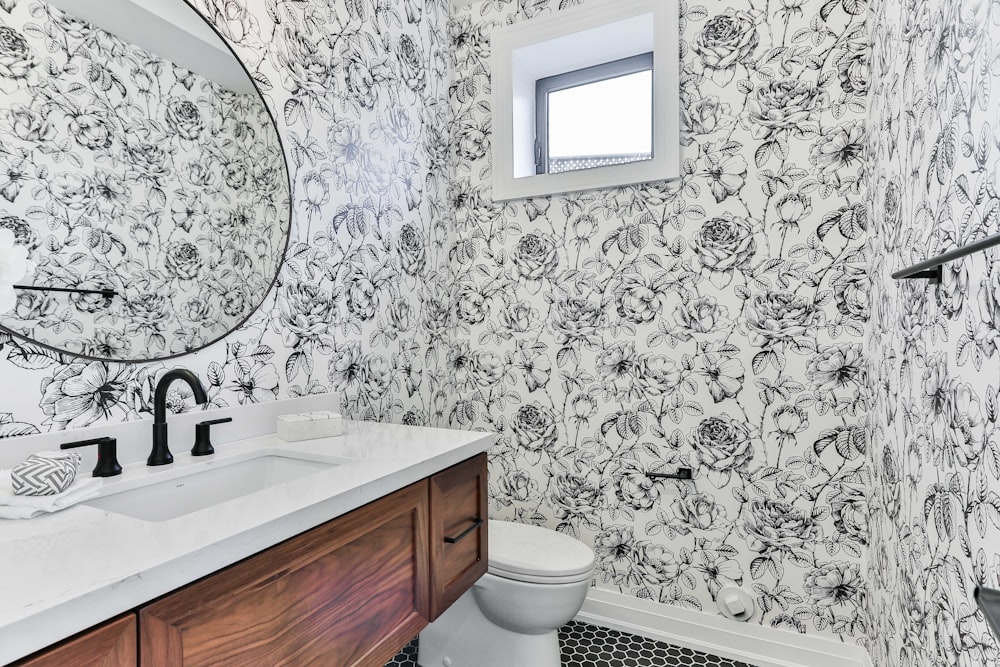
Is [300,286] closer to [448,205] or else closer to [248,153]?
[248,153]

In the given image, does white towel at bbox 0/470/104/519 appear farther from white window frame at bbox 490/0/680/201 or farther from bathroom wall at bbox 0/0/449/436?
white window frame at bbox 490/0/680/201

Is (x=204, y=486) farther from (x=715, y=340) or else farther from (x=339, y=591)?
(x=715, y=340)

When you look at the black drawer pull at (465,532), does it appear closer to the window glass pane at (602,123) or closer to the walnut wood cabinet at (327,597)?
the walnut wood cabinet at (327,597)

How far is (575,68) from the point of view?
91.4 inches

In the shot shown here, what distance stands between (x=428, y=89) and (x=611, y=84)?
31.2 inches

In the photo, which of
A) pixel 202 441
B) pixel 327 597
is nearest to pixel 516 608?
pixel 327 597

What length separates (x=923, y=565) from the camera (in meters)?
1.10

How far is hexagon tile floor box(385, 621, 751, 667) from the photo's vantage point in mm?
1783

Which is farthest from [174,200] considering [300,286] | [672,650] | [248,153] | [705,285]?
[672,650]

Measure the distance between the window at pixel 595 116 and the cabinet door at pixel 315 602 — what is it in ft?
5.64

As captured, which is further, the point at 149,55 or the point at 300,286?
the point at 300,286

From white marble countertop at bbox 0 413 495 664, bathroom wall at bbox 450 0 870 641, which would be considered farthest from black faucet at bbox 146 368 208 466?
bathroom wall at bbox 450 0 870 641

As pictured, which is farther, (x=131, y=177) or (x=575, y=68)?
(x=575, y=68)

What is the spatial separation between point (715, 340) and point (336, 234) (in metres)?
1.37
